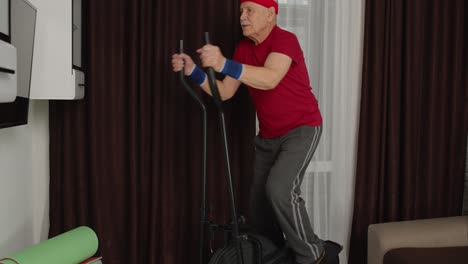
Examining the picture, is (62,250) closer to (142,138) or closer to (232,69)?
(142,138)

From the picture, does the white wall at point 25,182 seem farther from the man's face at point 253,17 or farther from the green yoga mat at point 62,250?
the man's face at point 253,17

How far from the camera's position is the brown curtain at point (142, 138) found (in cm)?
265

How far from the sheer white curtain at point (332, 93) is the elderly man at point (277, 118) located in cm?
43

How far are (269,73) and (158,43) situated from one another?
785 millimetres

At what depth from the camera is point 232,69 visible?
2090mm

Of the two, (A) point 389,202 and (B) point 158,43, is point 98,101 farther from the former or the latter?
(A) point 389,202

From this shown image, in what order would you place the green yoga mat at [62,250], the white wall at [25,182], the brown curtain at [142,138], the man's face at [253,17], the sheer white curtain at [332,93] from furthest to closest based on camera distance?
1. the sheer white curtain at [332,93]
2. the brown curtain at [142,138]
3. the man's face at [253,17]
4. the white wall at [25,182]
5. the green yoga mat at [62,250]

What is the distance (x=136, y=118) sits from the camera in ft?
8.86

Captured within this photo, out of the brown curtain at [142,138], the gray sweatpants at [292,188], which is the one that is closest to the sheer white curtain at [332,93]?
the brown curtain at [142,138]

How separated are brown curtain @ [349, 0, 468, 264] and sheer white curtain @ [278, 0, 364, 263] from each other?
2.8 inches

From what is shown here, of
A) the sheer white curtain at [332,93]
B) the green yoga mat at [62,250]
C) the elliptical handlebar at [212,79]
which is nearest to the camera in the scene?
the green yoga mat at [62,250]

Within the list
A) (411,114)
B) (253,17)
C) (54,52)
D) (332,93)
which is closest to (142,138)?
(54,52)

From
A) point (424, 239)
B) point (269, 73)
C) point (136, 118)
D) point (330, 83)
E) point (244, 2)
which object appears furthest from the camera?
point (330, 83)

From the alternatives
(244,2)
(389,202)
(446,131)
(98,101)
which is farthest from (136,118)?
(446,131)
